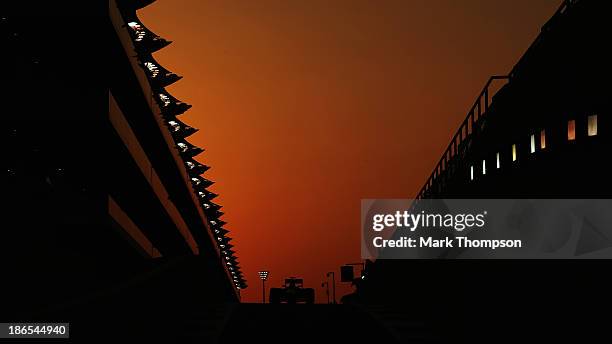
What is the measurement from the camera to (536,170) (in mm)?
24375

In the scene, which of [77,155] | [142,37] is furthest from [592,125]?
[77,155]

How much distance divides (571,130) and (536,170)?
90.5 inches

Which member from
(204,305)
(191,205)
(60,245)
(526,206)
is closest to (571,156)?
(526,206)

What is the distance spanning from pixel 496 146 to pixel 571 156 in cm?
689

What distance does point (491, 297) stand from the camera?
1745cm

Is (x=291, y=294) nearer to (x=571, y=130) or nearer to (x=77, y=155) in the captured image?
(x=77, y=155)

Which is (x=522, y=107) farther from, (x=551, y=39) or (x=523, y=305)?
(x=523, y=305)

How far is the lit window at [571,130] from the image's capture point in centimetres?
2199

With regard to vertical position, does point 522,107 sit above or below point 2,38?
below

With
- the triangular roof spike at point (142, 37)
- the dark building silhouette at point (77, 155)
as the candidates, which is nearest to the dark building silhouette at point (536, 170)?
the dark building silhouette at point (77, 155)

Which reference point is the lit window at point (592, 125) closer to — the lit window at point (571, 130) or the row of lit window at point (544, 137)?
the row of lit window at point (544, 137)

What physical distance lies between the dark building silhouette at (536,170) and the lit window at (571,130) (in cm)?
4

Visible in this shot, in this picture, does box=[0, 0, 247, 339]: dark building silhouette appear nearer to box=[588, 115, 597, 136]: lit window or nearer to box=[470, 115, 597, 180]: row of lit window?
box=[470, 115, 597, 180]: row of lit window

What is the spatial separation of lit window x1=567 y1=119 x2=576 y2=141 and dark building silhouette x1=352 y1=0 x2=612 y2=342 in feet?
0.13
